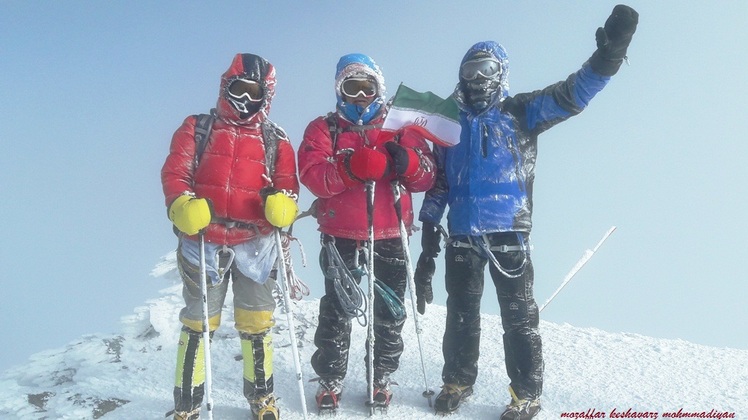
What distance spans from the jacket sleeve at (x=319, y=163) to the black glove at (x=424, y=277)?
4.01 ft

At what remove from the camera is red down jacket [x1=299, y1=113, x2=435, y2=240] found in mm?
4309

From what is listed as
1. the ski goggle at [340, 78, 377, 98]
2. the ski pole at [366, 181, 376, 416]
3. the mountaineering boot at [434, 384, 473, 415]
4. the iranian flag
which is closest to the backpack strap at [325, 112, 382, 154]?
the iranian flag

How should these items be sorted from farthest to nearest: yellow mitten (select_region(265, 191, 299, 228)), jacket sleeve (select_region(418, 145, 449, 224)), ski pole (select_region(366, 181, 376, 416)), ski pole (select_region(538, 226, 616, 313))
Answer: ski pole (select_region(538, 226, 616, 313))
jacket sleeve (select_region(418, 145, 449, 224))
ski pole (select_region(366, 181, 376, 416))
yellow mitten (select_region(265, 191, 299, 228))

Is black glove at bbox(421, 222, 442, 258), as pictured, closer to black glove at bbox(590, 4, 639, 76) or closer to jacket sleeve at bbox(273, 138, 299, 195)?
jacket sleeve at bbox(273, 138, 299, 195)

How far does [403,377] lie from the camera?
545 cm

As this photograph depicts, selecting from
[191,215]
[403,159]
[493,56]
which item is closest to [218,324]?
[191,215]

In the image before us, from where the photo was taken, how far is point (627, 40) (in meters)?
3.84

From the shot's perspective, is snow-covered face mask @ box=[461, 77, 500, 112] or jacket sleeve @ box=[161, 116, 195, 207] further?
snow-covered face mask @ box=[461, 77, 500, 112]

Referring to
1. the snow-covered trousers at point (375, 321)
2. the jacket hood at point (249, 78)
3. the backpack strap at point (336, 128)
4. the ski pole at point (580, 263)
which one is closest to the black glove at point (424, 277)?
the snow-covered trousers at point (375, 321)

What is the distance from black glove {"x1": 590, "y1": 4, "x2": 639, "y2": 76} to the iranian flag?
1227mm

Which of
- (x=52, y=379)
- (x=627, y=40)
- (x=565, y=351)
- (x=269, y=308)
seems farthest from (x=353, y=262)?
(x=52, y=379)

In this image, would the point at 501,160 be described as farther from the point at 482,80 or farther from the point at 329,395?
the point at 329,395

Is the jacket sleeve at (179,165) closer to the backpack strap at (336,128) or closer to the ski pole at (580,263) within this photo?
the backpack strap at (336,128)

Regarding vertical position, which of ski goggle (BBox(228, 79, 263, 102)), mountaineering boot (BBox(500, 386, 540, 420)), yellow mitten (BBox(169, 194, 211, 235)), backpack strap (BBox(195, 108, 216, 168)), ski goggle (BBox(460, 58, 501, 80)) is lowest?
mountaineering boot (BBox(500, 386, 540, 420))
